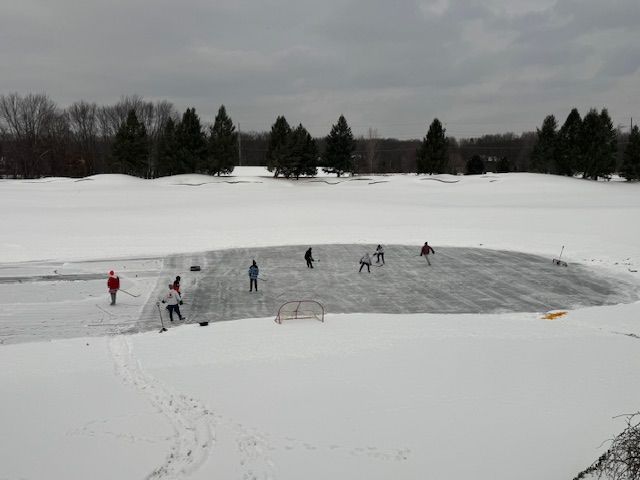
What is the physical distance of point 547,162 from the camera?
6612 cm

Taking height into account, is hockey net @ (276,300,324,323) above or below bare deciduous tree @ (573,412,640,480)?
below

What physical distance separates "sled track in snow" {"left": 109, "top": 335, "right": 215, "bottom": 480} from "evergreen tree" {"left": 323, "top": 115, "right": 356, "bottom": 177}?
55.5 meters

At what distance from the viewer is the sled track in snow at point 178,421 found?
7246 mm

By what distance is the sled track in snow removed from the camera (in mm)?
7246

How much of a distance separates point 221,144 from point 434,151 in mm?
28542

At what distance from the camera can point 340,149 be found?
64938mm

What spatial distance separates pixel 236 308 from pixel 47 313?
6.24 meters

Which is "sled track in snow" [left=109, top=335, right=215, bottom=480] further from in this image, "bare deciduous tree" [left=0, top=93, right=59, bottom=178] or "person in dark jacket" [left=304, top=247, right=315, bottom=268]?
"bare deciduous tree" [left=0, top=93, right=59, bottom=178]

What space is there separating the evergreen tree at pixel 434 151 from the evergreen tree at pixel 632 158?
21.9m

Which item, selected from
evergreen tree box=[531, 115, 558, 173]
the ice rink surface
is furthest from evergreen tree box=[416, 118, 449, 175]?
the ice rink surface

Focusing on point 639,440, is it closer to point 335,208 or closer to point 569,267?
point 569,267

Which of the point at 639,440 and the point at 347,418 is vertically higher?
the point at 639,440

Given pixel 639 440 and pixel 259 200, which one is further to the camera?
pixel 259 200

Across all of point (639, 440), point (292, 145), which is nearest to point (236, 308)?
point (639, 440)
